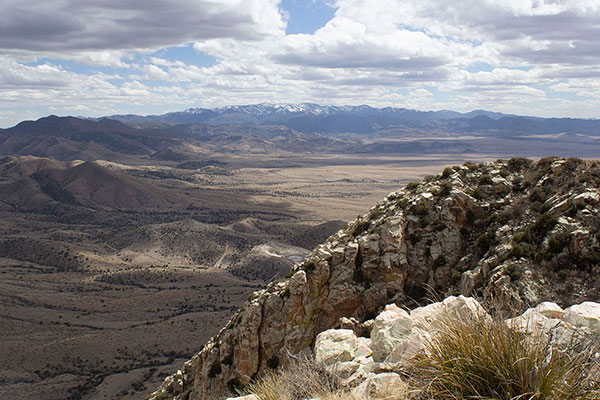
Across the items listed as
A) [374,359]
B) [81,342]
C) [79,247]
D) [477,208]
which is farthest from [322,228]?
[374,359]

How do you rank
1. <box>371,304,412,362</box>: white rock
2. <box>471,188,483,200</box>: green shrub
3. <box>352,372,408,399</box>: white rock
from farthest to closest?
<box>471,188,483,200</box>: green shrub < <box>371,304,412,362</box>: white rock < <box>352,372,408,399</box>: white rock

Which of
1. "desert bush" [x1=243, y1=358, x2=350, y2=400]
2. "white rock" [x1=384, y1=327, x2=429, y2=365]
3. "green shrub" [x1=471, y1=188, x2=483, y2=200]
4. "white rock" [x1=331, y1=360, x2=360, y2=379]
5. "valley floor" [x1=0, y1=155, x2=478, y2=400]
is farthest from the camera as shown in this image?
"valley floor" [x1=0, y1=155, x2=478, y2=400]

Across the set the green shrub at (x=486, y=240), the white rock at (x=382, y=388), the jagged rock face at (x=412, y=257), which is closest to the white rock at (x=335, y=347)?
the white rock at (x=382, y=388)

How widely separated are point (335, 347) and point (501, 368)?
6020mm

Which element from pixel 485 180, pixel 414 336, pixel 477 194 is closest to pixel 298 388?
pixel 414 336

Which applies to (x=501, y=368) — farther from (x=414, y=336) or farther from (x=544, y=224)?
(x=544, y=224)

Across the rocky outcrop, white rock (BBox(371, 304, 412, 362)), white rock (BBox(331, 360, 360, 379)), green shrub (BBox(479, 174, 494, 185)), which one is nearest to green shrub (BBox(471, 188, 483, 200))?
green shrub (BBox(479, 174, 494, 185))

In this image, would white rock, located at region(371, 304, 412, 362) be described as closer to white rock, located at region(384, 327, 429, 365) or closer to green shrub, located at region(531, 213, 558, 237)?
white rock, located at region(384, 327, 429, 365)

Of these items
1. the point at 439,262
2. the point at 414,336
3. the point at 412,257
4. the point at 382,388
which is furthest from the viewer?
the point at 412,257

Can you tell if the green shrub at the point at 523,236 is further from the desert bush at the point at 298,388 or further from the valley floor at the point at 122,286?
the valley floor at the point at 122,286

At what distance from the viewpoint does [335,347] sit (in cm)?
1156

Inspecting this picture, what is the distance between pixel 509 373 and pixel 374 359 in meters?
4.86

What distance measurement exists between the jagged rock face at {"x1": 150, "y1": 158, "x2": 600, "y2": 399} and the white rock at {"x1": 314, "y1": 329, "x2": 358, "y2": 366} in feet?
22.5

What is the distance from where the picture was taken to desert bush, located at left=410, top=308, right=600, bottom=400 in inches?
228
